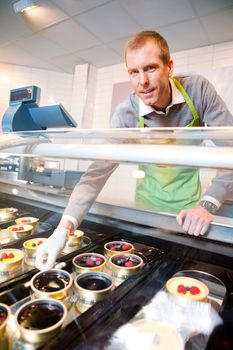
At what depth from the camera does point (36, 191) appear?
→ 5.62ft

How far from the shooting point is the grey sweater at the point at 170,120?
122 cm

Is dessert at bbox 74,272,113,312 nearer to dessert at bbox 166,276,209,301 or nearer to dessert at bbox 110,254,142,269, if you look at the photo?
dessert at bbox 110,254,142,269

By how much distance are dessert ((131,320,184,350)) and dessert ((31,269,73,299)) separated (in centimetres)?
25

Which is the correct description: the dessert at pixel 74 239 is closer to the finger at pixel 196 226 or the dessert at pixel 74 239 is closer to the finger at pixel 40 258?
the finger at pixel 40 258

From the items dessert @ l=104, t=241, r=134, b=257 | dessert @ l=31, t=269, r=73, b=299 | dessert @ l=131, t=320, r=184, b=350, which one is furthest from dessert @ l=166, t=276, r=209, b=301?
dessert @ l=31, t=269, r=73, b=299

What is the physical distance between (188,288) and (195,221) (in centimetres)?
Result: 24

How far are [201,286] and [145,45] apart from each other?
1.03 metres

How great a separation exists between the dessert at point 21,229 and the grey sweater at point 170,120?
0.31 m

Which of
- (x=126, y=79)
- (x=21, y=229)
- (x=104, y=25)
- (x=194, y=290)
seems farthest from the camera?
(x=126, y=79)

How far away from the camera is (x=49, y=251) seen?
991 millimetres

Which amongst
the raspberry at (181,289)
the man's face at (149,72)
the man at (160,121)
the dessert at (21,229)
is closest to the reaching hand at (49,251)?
the man at (160,121)

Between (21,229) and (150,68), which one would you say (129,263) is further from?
(150,68)

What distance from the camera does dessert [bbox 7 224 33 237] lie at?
1353 mm

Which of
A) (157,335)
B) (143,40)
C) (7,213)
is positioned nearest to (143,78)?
(143,40)
